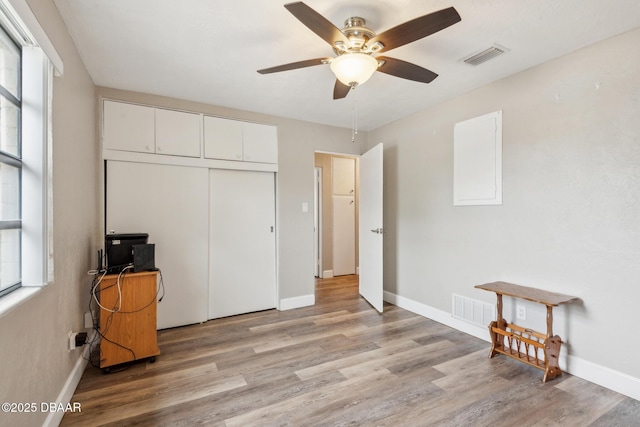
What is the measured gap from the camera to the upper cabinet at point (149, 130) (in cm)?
294

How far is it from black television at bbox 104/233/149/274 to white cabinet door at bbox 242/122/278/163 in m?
1.56

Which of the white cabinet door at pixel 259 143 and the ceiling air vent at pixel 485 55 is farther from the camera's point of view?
the white cabinet door at pixel 259 143

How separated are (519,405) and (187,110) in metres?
3.80

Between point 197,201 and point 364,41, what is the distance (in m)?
2.36

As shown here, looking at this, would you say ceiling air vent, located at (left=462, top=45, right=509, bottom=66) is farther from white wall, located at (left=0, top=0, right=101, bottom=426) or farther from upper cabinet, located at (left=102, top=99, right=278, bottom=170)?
white wall, located at (left=0, top=0, right=101, bottom=426)

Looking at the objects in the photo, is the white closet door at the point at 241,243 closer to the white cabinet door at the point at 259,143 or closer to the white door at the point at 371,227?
the white cabinet door at the point at 259,143

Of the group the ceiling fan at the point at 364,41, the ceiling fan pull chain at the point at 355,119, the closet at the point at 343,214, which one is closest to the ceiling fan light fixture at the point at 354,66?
the ceiling fan at the point at 364,41

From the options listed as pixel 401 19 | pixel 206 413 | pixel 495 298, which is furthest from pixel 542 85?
pixel 206 413

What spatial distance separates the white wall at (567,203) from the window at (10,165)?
10.9 feet

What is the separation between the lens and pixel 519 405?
1.93 metres

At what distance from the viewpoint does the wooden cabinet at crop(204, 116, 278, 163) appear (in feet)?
11.2

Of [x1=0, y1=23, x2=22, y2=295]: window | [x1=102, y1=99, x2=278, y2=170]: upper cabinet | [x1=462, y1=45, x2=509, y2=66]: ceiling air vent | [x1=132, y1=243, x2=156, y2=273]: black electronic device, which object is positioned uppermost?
[x1=462, y1=45, x2=509, y2=66]: ceiling air vent

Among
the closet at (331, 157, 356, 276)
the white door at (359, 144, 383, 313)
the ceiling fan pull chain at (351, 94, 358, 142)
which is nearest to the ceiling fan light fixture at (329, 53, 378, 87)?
the ceiling fan pull chain at (351, 94, 358, 142)

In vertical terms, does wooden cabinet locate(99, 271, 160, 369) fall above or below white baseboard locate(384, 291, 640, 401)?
above
